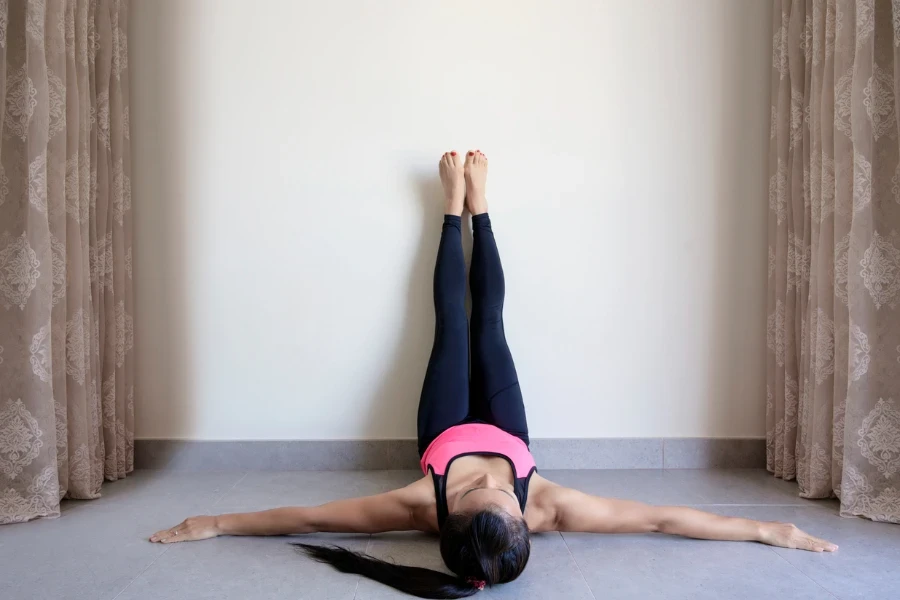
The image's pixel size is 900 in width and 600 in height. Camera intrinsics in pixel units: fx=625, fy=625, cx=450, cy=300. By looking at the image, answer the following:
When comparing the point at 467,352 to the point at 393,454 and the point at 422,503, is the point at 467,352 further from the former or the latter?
the point at 422,503

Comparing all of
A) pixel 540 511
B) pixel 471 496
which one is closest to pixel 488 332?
pixel 540 511

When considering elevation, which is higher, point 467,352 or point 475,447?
point 467,352

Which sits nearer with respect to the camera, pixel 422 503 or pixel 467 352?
Answer: pixel 422 503

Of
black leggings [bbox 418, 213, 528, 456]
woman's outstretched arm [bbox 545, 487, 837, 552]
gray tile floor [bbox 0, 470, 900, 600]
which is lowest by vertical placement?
gray tile floor [bbox 0, 470, 900, 600]

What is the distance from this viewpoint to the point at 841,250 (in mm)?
2107

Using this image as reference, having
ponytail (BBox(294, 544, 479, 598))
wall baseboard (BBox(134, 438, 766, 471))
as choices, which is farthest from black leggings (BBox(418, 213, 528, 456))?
ponytail (BBox(294, 544, 479, 598))

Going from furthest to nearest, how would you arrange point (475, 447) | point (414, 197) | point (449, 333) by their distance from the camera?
point (414, 197) → point (449, 333) → point (475, 447)

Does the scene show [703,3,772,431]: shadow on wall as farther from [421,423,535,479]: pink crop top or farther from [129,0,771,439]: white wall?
[421,423,535,479]: pink crop top

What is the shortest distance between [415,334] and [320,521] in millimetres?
933

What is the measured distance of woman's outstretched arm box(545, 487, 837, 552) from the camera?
1820 mm

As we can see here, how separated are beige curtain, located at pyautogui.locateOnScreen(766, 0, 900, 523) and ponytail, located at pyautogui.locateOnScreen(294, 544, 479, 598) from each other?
1.38 metres

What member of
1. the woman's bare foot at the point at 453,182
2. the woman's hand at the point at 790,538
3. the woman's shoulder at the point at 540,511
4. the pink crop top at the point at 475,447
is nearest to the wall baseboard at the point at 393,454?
the pink crop top at the point at 475,447

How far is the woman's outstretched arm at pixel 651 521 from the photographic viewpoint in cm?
182

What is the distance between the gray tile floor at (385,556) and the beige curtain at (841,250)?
0.22 metres
